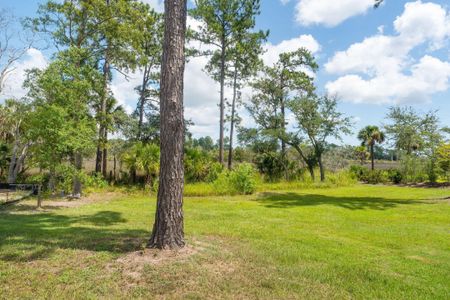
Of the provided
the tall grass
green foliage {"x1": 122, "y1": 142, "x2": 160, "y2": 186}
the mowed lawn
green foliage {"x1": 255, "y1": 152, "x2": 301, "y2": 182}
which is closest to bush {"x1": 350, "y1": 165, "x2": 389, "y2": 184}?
the tall grass

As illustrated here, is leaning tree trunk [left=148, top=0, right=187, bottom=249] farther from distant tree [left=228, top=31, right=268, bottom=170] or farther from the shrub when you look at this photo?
the shrub

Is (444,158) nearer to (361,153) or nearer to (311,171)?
(311,171)

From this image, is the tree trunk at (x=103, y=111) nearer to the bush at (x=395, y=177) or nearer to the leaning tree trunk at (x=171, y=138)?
the leaning tree trunk at (x=171, y=138)

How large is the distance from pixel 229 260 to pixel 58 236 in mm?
3542

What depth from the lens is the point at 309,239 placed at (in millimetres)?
6719

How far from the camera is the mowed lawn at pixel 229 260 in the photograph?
389 centimetres

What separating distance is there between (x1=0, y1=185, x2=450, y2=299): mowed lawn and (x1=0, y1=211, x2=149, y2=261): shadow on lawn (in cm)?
2

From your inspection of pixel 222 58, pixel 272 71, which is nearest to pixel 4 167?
pixel 222 58

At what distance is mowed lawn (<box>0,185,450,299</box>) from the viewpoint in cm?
389

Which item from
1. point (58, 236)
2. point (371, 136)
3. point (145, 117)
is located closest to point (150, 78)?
point (145, 117)

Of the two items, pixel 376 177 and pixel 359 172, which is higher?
pixel 359 172

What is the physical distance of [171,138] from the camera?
16.8 feet

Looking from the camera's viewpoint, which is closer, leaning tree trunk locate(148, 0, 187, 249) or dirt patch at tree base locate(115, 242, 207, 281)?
dirt patch at tree base locate(115, 242, 207, 281)

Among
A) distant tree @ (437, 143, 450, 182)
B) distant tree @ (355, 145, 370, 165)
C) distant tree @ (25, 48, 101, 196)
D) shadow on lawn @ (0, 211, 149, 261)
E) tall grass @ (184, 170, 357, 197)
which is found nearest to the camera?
shadow on lawn @ (0, 211, 149, 261)
